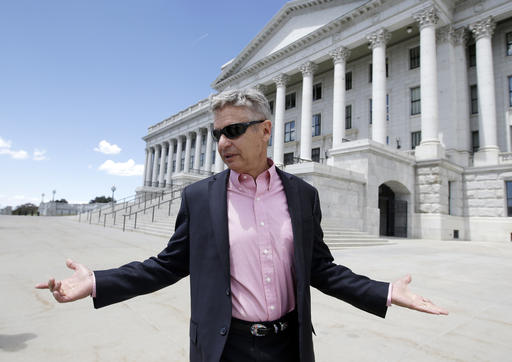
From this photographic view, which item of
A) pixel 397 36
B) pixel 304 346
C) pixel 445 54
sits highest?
pixel 397 36

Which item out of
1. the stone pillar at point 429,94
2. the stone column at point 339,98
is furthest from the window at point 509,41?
the stone column at point 339,98

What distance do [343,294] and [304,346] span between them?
0.38m

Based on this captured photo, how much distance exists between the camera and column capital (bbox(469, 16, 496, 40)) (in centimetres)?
1988

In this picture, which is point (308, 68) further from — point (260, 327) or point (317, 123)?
point (260, 327)

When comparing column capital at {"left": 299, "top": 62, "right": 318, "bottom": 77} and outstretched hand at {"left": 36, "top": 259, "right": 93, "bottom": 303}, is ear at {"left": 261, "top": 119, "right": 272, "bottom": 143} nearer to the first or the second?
outstretched hand at {"left": 36, "top": 259, "right": 93, "bottom": 303}

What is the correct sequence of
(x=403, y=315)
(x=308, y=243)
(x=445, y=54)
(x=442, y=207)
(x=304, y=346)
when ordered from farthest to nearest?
(x=445, y=54)
(x=442, y=207)
(x=403, y=315)
(x=308, y=243)
(x=304, y=346)

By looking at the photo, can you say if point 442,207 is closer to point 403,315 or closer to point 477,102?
point 477,102

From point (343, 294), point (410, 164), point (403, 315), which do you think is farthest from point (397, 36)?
point (343, 294)

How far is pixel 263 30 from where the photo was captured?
30.4 metres

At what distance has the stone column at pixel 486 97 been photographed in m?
19.2

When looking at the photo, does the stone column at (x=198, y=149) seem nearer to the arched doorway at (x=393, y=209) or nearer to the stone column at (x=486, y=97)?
the arched doorway at (x=393, y=209)

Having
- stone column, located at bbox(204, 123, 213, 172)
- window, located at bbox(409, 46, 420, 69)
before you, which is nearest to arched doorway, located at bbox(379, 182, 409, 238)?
window, located at bbox(409, 46, 420, 69)

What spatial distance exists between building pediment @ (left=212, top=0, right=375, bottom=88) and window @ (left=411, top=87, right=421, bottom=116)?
7.34 metres

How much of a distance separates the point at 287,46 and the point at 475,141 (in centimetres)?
1687
